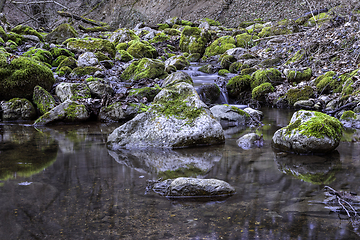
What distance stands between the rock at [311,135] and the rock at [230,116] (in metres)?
2.76

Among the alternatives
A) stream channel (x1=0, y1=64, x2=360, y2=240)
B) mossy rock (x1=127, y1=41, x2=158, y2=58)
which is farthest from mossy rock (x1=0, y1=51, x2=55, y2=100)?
mossy rock (x1=127, y1=41, x2=158, y2=58)

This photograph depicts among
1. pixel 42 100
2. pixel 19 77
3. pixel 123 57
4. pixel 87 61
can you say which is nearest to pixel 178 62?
pixel 123 57

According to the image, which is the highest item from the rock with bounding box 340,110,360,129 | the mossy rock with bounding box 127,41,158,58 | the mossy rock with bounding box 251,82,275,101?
the mossy rock with bounding box 127,41,158,58

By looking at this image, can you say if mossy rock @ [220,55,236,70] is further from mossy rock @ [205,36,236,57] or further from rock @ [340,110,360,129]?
rock @ [340,110,360,129]

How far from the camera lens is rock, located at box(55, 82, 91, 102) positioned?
351 inches

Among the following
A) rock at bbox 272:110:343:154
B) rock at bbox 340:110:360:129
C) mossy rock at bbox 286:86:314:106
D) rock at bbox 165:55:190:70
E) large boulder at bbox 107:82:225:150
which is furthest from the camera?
rock at bbox 165:55:190:70

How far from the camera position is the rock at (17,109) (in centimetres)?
827

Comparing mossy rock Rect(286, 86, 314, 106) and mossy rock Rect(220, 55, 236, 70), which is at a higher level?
mossy rock Rect(220, 55, 236, 70)

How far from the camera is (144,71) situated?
11.1m

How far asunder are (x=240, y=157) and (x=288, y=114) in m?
5.14

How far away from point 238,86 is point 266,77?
1.18 m

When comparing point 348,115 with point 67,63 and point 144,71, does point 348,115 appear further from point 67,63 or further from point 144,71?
point 67,63

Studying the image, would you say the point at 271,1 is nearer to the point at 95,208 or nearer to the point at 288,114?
the point at 288,114

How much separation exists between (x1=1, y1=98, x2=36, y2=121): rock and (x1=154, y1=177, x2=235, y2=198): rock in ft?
23.2
